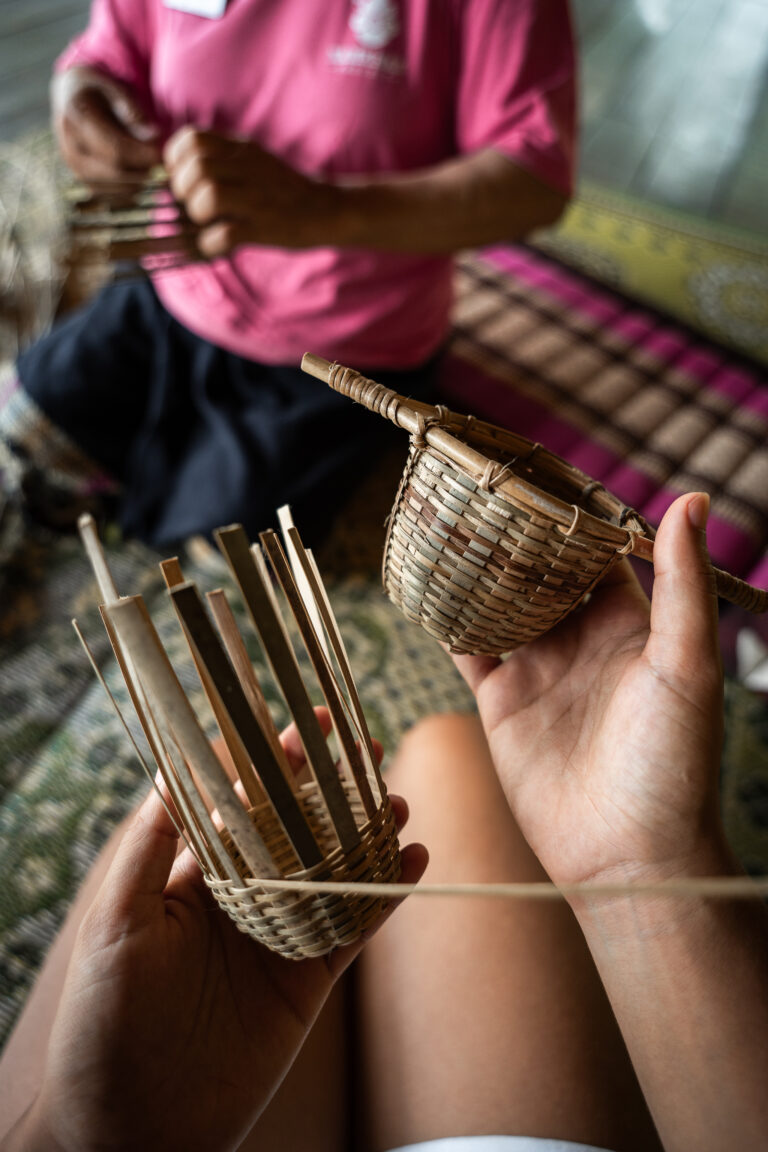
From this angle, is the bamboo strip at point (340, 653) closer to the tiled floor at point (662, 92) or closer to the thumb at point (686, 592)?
the thumb at point (686, 592)

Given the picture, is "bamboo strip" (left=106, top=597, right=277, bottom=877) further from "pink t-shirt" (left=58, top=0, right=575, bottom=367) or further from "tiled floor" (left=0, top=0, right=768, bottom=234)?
"tiled floor" (left=0, top=0, right=768, bottom=234)

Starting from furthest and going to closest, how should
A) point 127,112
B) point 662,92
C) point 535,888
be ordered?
point 662,92 → point 127,112 → point 535,888

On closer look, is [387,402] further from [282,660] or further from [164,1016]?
[164,1016]

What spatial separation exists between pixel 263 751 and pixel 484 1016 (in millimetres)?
377

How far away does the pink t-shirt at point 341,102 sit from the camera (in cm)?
87

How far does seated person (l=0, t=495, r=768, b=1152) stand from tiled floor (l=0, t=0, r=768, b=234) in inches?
87.2

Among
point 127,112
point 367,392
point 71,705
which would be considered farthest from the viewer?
point 71,705

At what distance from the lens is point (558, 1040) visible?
23.5 inches

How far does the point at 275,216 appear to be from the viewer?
31.5 inches

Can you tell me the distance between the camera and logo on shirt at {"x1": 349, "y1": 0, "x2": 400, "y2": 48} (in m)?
0.86

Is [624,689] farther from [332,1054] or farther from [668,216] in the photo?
[668,216]

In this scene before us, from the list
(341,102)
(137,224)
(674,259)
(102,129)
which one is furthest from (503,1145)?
(674,259)

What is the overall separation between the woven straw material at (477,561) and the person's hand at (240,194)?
0.43 meters

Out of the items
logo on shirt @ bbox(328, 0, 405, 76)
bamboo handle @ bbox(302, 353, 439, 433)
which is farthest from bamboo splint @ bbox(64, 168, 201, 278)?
bamboo handle @ bbox(302, 353, 439, 433)
